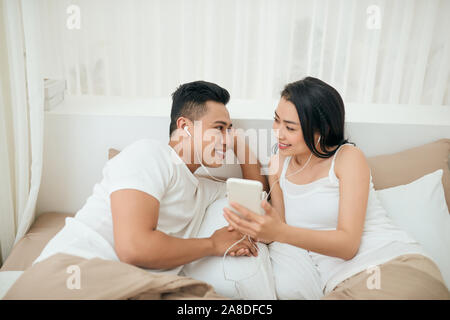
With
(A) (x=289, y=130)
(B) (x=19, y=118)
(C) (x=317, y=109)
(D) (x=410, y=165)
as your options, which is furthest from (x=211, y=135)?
(D) (x=410, y=165)

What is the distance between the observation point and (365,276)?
3.36 ft

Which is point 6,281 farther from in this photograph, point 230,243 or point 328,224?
point 328,224

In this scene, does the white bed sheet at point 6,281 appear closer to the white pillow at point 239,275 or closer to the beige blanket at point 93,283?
the beige blanket at point 93,283

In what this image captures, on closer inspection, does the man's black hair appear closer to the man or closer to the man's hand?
the man

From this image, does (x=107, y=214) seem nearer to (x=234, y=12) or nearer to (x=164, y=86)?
(x=164, y=86)

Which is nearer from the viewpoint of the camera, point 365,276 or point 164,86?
point 365,276

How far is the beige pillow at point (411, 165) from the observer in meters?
1.45

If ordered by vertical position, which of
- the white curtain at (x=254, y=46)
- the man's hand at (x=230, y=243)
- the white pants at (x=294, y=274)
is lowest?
the white pants at (x=294, y=274)

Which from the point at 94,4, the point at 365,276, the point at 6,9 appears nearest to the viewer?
the point at 365,276

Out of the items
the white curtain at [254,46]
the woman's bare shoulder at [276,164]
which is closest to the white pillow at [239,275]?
the woman's bare shoulder at [276,164]

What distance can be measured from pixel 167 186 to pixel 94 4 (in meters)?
1.65

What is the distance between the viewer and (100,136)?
1.52 m

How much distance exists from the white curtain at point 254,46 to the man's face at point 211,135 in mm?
1140
